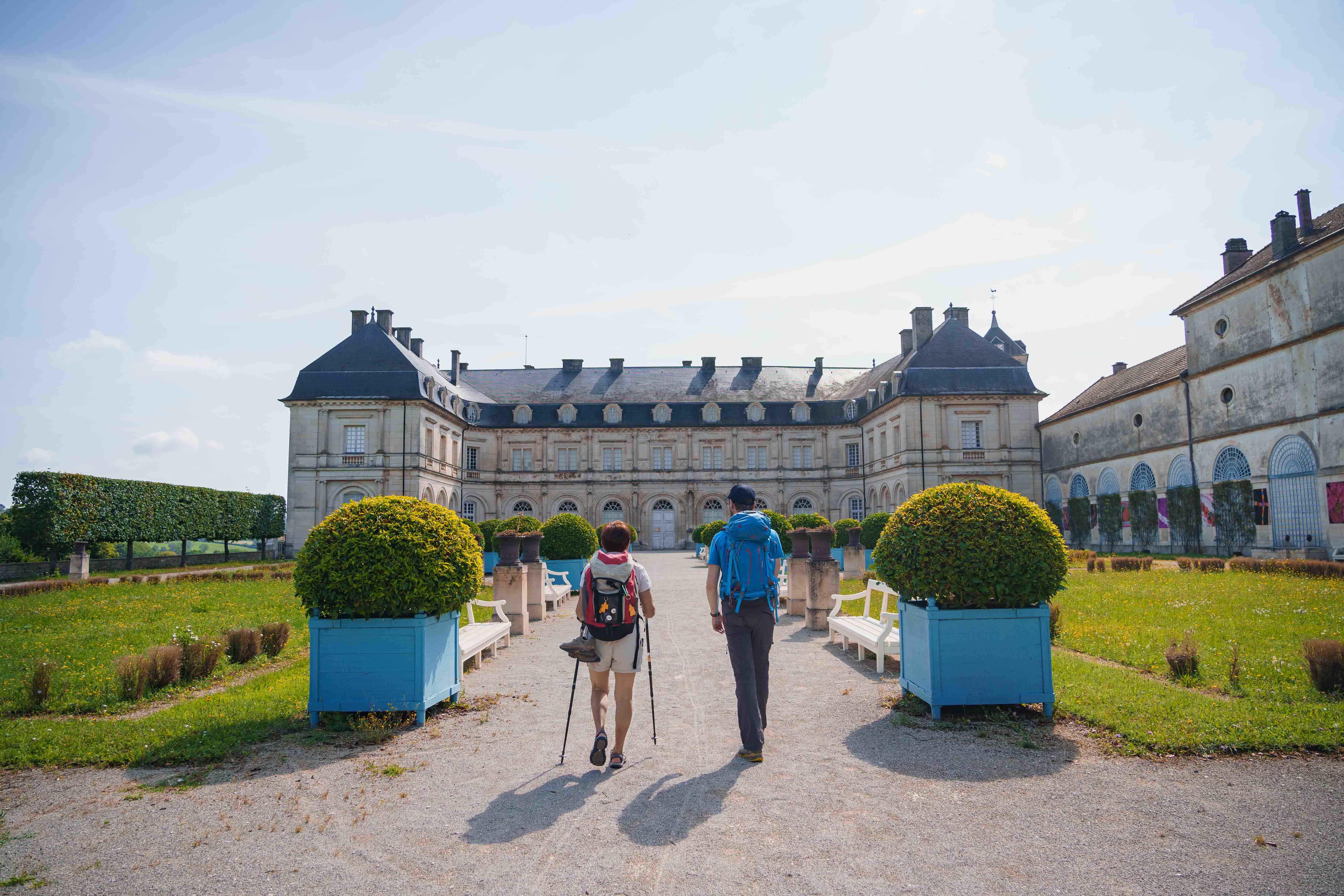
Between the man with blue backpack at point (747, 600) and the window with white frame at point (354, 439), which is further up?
the window with white frame at point (354, 439)

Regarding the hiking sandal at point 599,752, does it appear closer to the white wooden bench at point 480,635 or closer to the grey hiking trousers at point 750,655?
the grey hiking trousers at point 750,655

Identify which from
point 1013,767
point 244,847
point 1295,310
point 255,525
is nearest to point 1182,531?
point 1295,310

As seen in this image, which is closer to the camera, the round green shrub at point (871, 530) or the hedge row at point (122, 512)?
the round green shrub at point (871, 530)

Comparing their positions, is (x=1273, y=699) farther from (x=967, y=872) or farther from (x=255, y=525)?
(x=255, y=525)

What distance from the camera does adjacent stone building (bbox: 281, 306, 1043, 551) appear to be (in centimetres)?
3544

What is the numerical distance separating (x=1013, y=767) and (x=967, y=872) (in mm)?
1764

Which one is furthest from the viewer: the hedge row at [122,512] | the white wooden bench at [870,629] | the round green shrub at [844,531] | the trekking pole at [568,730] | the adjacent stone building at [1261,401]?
the hedge row at [122,512]

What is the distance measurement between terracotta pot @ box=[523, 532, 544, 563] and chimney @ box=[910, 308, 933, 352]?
31.7m

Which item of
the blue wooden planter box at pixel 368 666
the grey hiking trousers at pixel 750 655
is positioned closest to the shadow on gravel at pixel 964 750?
the grey hiking trousers at pixel 750 655

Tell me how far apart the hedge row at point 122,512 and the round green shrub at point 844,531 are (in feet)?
84.3

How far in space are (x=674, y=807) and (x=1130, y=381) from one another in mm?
36174

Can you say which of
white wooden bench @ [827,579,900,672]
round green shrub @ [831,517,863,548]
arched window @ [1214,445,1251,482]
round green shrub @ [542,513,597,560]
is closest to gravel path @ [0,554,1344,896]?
white wooden bench @ [827,579,900,672]

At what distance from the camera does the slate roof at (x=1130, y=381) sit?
30.2 m

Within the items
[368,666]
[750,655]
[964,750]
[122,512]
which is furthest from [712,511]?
[750,655]
